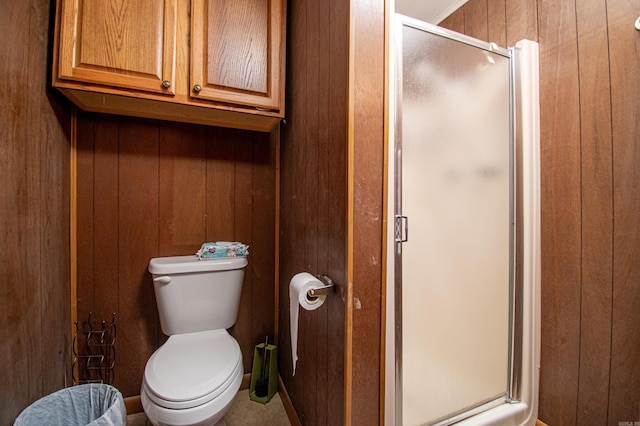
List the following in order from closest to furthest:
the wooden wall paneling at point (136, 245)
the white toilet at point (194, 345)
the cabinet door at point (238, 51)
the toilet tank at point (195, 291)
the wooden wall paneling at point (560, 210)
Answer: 1. the white toilet at point (194, 345)
2. the wooden wall paneling at point (560, 210)
3. the cabinet door at point (238, 51)
4. the toilet tank at point (195, 291)
5. the wooden wall paneling at point (136, 245)

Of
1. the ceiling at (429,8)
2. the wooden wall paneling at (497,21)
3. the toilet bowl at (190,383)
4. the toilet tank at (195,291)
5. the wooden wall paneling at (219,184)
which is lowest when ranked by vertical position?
the toilet bowl at (190,383)

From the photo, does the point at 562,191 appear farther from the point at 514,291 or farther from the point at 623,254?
the point at 514,291

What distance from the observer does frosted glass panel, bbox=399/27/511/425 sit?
36.2 inches

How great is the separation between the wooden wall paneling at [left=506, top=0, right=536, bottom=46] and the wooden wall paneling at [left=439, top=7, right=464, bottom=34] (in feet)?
0.77

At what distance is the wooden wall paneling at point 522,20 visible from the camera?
3.58 ft

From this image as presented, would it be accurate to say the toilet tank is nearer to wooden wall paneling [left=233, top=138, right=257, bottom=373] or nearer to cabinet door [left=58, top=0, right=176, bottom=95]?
wooden wall paneling [left=233, top=138, right=257, bottom=373]

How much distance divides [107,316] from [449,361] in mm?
1689

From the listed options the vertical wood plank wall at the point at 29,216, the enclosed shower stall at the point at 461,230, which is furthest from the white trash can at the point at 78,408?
the enclosed shower stall at the point at 461,230

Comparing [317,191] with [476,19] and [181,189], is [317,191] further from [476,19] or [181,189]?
[476,19]

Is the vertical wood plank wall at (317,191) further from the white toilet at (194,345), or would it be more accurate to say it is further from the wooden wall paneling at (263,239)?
the white toilet at (194,345)

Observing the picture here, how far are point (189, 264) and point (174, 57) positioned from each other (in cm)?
96

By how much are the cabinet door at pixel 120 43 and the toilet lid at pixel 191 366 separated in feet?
3.81

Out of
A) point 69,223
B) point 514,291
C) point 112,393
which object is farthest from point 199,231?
point 514,291

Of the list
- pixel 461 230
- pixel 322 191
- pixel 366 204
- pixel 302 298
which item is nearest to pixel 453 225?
pixel 461 230
